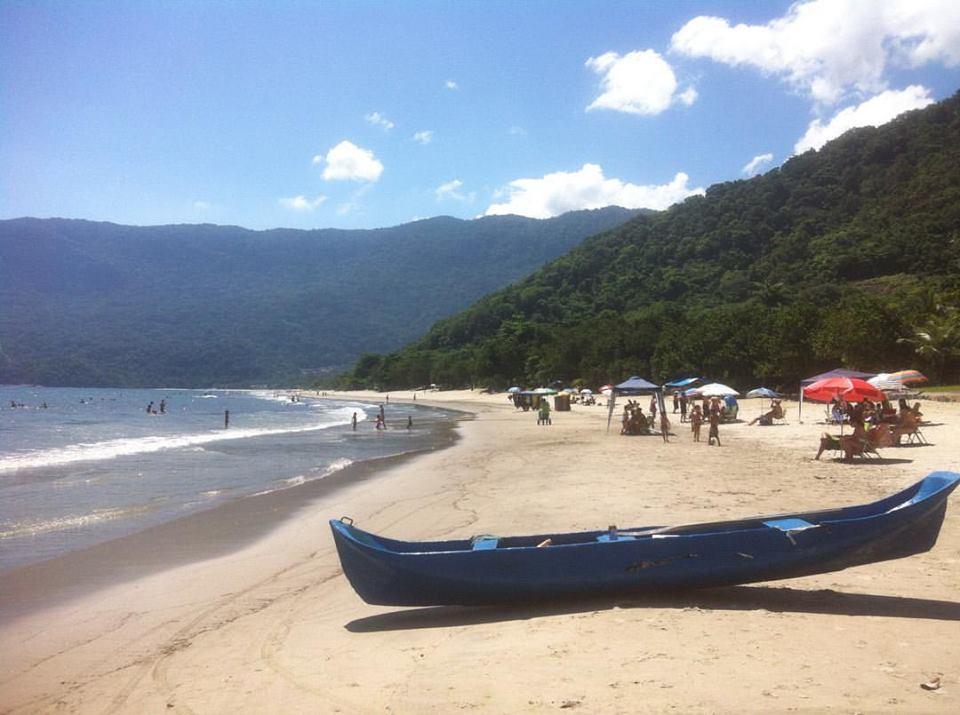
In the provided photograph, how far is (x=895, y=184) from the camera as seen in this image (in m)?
89.4

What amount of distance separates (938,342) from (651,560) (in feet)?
138

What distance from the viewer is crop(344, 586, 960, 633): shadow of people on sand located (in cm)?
595

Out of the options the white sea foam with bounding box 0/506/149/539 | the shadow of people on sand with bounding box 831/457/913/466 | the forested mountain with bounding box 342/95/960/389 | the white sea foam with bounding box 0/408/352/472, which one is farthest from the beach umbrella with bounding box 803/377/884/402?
the forested mountain with bounding box 342/95/960/389

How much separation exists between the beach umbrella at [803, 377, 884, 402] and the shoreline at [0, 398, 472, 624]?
1255 centimetres

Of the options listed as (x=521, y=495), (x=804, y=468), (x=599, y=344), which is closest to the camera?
(x=521, y=495)

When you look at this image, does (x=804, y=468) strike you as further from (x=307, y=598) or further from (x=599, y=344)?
(x=599, y=344)

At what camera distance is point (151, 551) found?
1038cm

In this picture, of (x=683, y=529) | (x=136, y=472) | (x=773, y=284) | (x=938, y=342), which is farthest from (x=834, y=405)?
(x=773, y=284)

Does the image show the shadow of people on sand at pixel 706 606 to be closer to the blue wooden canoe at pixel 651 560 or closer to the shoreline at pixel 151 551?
the blue wooden canoe at pixel 651 560

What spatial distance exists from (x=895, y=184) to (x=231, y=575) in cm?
10109

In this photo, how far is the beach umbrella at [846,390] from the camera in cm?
1706

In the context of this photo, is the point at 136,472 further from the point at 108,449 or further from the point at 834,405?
the point at 834,405

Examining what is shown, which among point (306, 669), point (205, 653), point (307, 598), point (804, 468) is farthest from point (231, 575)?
point (804, 468)

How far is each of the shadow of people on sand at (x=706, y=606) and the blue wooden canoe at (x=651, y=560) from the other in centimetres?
15
